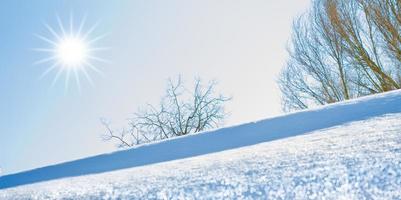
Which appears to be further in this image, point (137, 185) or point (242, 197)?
point (137, 185)

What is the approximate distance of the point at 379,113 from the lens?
139cm

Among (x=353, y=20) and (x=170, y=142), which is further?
(x=353, y=20)

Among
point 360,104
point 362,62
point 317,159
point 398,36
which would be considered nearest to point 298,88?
point 362,62

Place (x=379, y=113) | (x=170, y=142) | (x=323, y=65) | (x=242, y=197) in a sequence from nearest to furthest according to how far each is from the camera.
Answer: (x=242, y=197) < (x=379, y=113) < (x=170, y=142) < (x=323, y=65)

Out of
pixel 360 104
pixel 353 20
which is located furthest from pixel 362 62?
pixel 360 104

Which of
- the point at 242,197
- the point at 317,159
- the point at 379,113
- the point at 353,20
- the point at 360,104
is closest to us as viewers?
the point at 242,197

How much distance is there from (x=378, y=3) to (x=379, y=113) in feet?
23.3

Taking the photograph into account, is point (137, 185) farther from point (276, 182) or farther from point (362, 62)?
point (362, 62)

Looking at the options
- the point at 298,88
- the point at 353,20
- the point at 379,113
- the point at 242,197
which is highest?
the point at 353,20

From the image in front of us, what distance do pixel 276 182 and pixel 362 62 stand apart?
332 inches

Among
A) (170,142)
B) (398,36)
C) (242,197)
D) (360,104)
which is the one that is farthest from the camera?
(398,36)

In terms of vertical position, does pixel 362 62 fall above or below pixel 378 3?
below

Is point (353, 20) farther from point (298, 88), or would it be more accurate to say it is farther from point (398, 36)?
point (298, 88)

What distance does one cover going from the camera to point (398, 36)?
7434 mm
